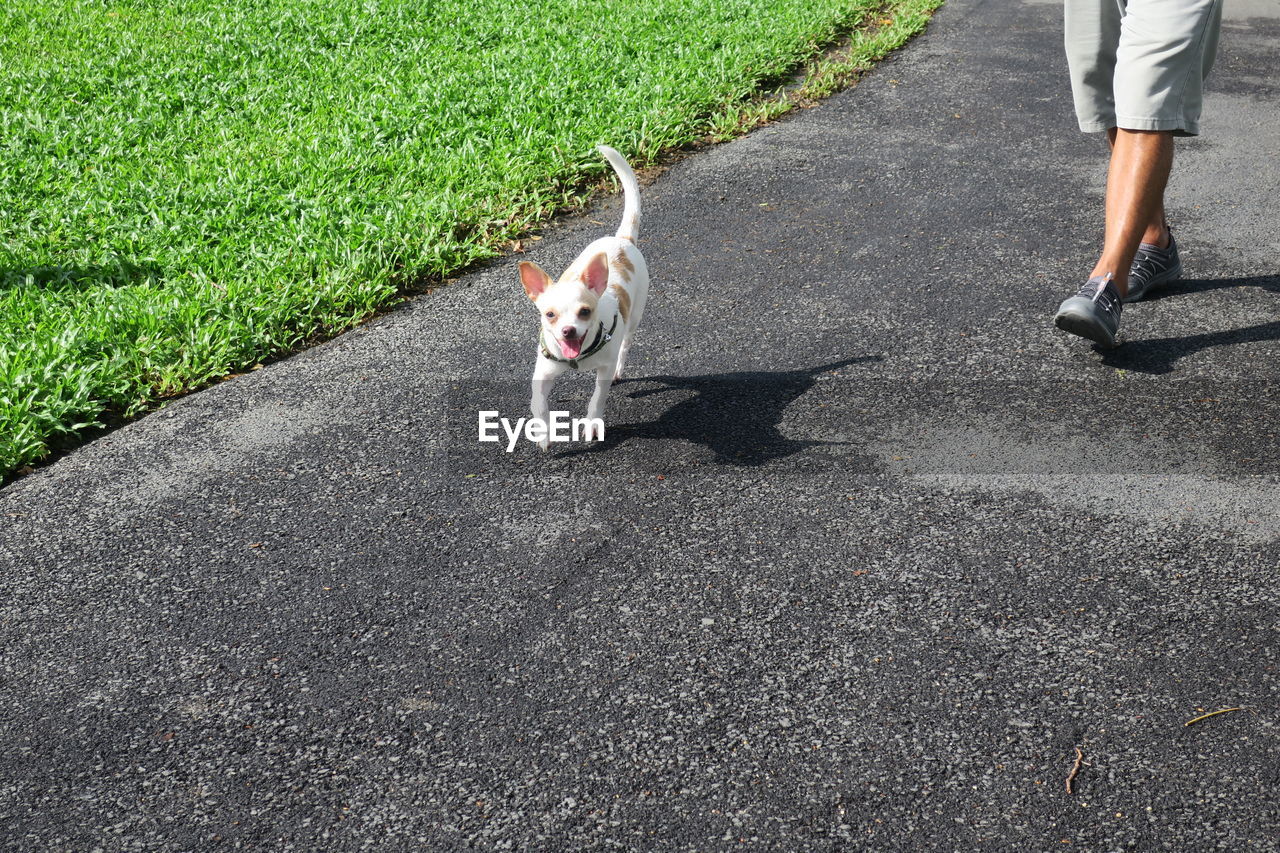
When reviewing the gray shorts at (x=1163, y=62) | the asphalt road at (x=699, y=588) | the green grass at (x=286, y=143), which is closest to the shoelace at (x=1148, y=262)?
the asphalt road at (x=699, y=588)

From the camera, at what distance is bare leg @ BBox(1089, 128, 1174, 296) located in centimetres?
392

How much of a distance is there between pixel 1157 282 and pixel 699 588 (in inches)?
105

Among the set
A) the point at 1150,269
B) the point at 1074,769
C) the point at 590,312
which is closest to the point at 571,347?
the point at 590,312

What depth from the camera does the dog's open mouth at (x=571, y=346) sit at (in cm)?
321

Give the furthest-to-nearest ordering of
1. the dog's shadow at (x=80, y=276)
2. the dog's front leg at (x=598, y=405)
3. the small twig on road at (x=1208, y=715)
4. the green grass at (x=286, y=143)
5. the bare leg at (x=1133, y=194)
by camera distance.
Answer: the dog's shadow at (x=80, y=276)
the green grass at (x=286, y=143)
the bare leg at (x=1133, y=194)
the dog's front leg at (x=598, y=405)
the small twig on road at (x=1208, y=715)

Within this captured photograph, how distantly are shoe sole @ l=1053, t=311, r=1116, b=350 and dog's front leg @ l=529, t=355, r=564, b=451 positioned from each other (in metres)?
1.66

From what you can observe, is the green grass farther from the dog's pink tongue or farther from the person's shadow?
the person's shadow

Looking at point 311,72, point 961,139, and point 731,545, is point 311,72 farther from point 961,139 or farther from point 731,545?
point 731,545

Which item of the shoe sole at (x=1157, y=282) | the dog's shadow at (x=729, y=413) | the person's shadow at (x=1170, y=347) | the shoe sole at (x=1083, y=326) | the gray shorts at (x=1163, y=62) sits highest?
the gray shorts at (x=1163, y=62)

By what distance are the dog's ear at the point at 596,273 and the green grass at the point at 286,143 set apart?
1.53m

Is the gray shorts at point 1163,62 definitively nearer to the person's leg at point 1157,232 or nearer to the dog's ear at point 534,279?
the person's leg at point 1157,232

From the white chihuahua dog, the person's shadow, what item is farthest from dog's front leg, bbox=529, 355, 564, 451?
the person's shadow

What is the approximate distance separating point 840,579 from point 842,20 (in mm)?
6685

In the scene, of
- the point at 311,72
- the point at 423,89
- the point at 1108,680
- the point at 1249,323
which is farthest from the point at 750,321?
the point at 311,72
